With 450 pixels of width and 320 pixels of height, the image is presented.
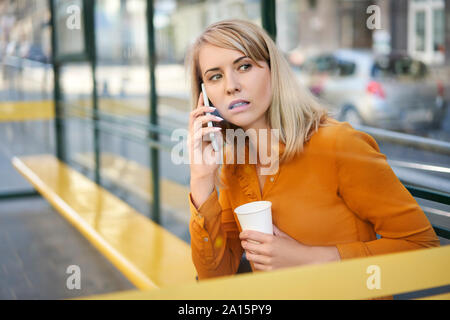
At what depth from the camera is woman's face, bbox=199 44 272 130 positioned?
4.90 ft

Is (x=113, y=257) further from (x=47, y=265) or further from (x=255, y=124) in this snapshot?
(x=47, y=265)

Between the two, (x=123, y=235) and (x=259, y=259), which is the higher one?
(x=259, y=259)

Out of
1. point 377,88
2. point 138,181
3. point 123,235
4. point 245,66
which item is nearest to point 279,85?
point 245,66

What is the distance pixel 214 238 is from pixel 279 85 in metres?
0.47

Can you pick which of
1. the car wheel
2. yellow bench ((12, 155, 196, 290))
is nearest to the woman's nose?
yellow bench ((12, 155, 196, 290))

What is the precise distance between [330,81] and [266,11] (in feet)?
22.5

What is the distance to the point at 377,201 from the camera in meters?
1.40

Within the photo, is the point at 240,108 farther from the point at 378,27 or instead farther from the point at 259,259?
the point at 378,27

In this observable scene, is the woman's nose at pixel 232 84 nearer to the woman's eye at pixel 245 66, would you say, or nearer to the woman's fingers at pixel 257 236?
the woman's eye at pixel 245 66

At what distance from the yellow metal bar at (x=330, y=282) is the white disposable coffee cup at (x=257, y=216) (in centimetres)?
32

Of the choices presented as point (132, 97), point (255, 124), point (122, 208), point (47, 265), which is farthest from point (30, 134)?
point (255, 124)

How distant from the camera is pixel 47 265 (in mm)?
4102

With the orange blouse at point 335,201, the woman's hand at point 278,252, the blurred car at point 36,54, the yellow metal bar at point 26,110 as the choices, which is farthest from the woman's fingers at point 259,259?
the blurred car at point 36,54
